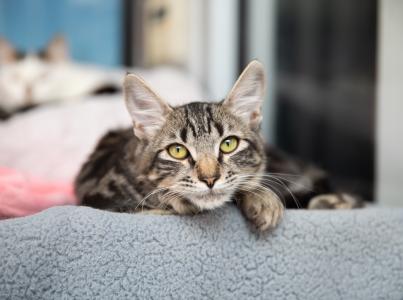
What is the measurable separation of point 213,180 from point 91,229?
266 mm

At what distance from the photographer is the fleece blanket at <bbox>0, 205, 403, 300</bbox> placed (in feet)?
2.91

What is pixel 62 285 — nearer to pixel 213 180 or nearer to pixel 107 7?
pixel 213 180

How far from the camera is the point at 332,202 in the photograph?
1316 mm

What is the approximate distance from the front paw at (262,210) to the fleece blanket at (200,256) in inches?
1.0

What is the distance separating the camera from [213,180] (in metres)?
0.99

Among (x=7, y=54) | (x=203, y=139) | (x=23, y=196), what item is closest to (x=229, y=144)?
(x=203, y=139)

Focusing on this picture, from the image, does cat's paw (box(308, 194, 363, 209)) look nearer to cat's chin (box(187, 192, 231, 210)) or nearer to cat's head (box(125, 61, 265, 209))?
cat's head (box(125, 61, 265, 209))

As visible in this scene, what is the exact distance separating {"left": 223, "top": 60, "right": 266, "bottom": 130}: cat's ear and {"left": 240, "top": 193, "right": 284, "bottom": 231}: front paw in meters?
0.20

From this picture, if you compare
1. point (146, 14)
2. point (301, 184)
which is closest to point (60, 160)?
point (301, 184)

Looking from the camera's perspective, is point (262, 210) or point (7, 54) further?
point (7, 54)

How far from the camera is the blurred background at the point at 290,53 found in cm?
161

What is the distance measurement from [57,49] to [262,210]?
2.52 m

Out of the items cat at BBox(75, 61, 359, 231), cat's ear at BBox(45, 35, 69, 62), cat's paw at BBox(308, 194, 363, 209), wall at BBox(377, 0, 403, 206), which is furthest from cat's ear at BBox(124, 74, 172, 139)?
cat's ear at BBox(45, 35, 69, 62)

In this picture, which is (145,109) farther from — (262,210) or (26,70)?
(26,70)
